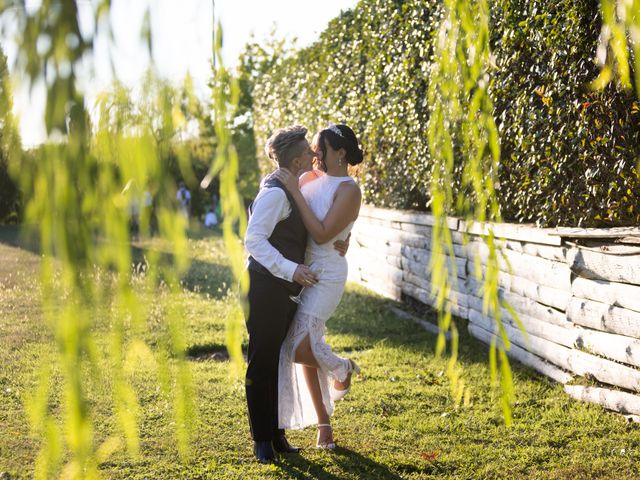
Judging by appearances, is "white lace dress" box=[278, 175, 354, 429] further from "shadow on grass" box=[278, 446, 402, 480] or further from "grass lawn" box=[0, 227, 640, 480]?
"grass lawn" box=[0, 227, 640, 480]

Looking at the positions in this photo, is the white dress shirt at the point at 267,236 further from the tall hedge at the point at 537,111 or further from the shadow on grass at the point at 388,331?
the shadow on grass at the point at 388,331

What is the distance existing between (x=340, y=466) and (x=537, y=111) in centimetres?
288

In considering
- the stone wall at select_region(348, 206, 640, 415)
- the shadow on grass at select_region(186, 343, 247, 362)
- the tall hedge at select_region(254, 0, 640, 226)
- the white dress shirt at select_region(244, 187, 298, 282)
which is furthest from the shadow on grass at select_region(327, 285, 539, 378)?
the white dress shirt at select_region(244, 187, 298, 282)

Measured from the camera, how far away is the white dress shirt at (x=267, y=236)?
4469 mm

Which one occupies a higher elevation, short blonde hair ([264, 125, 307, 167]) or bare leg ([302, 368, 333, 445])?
short blonde hair ([264, 125, 307, 167])

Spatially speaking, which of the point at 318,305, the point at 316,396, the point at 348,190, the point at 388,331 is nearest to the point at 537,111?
the point at 348,190

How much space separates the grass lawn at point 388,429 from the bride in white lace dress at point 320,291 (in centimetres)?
30

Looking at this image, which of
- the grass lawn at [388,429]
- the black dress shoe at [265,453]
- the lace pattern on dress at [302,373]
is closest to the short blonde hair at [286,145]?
the lace pattern on dress at [302,373]

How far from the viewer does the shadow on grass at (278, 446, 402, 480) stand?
14.8ft

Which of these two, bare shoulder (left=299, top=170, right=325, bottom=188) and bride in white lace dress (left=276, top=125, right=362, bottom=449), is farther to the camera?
bare shoulder (left=299, top=170, right=325, bottom=188)

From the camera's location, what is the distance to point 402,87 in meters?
8.55

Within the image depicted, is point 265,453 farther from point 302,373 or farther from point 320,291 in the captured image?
point 320,291

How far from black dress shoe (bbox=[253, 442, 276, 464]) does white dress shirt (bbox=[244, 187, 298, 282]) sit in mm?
979

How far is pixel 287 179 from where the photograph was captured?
179 inches
